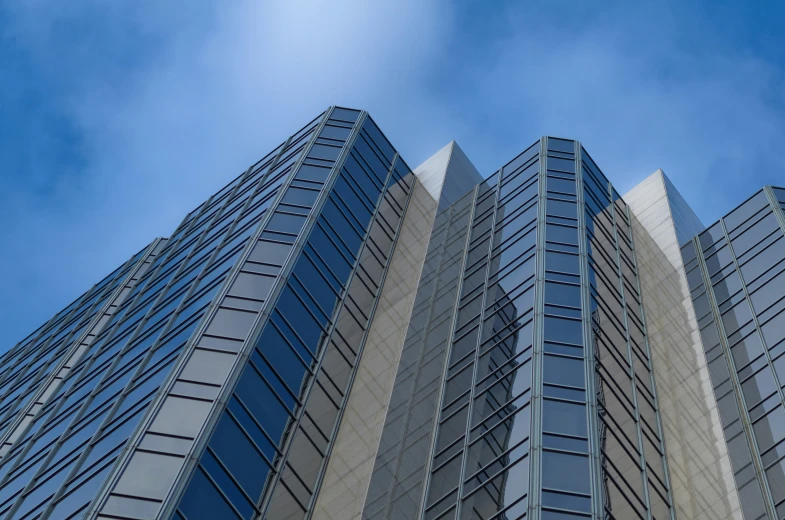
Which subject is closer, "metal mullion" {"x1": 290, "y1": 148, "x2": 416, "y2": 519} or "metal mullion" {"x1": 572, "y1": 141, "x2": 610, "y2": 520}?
"metal mullion" {"x1": 572, "y1": 141, "x2": 610, "y2": 520}

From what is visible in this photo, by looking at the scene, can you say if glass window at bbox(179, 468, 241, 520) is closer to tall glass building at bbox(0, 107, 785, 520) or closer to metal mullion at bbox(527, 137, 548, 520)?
tall glass building at bbox(0, 107, 785, 520)

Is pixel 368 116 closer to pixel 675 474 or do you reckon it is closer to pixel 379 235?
pixel 379 235

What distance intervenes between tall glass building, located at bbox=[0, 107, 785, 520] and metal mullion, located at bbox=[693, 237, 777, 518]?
0.27ft

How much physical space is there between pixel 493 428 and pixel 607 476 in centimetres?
422

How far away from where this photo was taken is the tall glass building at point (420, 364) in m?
30.8

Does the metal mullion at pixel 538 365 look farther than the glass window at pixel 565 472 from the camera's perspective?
No

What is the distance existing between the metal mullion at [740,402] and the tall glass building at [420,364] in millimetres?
81

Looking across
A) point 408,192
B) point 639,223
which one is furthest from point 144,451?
point 639,223

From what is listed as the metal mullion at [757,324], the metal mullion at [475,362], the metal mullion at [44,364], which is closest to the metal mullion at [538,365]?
the metal mullion at [475,362]

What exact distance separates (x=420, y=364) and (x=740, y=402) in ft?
39.6

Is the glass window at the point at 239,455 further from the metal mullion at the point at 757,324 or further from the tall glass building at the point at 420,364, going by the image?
the metal mullion at the point at 757,324

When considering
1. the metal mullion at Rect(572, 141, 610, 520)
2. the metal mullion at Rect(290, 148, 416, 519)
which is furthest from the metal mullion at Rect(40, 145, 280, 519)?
the metal mullion at Rect(572, 141, 610, 520)

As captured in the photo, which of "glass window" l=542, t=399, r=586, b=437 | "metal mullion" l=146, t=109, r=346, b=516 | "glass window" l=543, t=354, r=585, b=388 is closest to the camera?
"metal mullion" l=146, t=109, r=346, b=516

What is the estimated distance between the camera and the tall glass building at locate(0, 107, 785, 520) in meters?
30.8
